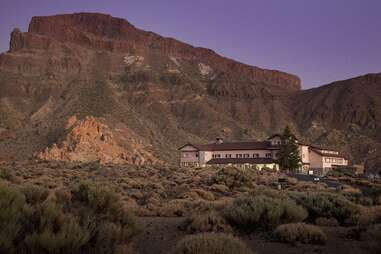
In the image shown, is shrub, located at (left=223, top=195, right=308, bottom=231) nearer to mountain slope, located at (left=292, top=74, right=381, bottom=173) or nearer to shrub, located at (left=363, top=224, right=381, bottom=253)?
shrub, located at (left=363, top=224, right=381, bottom=253)

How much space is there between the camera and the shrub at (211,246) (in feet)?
21.6

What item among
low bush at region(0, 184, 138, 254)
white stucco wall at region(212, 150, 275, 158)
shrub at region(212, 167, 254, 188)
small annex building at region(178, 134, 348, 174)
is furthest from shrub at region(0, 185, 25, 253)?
white stucco wall at region(212, 150, 275, 158)

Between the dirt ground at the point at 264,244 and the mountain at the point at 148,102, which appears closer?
the dirt ground at the point at 264,244

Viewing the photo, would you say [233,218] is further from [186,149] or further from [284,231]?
[186,149]

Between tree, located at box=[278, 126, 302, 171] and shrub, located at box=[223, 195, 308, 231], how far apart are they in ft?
178

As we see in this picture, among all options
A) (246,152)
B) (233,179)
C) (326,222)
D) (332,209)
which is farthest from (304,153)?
(326,222)

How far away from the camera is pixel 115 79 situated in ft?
464

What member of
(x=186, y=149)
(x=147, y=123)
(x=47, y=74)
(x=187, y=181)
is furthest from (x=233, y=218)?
(x=47, y=74)

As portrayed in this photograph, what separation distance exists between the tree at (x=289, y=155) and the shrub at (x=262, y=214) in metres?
54.4

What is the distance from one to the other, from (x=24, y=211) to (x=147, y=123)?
105671mm

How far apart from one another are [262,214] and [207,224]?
167cm

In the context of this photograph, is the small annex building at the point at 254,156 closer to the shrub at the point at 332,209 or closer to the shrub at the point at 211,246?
the shrub at the point at 332,209

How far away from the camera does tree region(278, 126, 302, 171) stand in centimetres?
6575

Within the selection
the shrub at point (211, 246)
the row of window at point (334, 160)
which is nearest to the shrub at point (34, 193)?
the shrub at point (211, 246)
